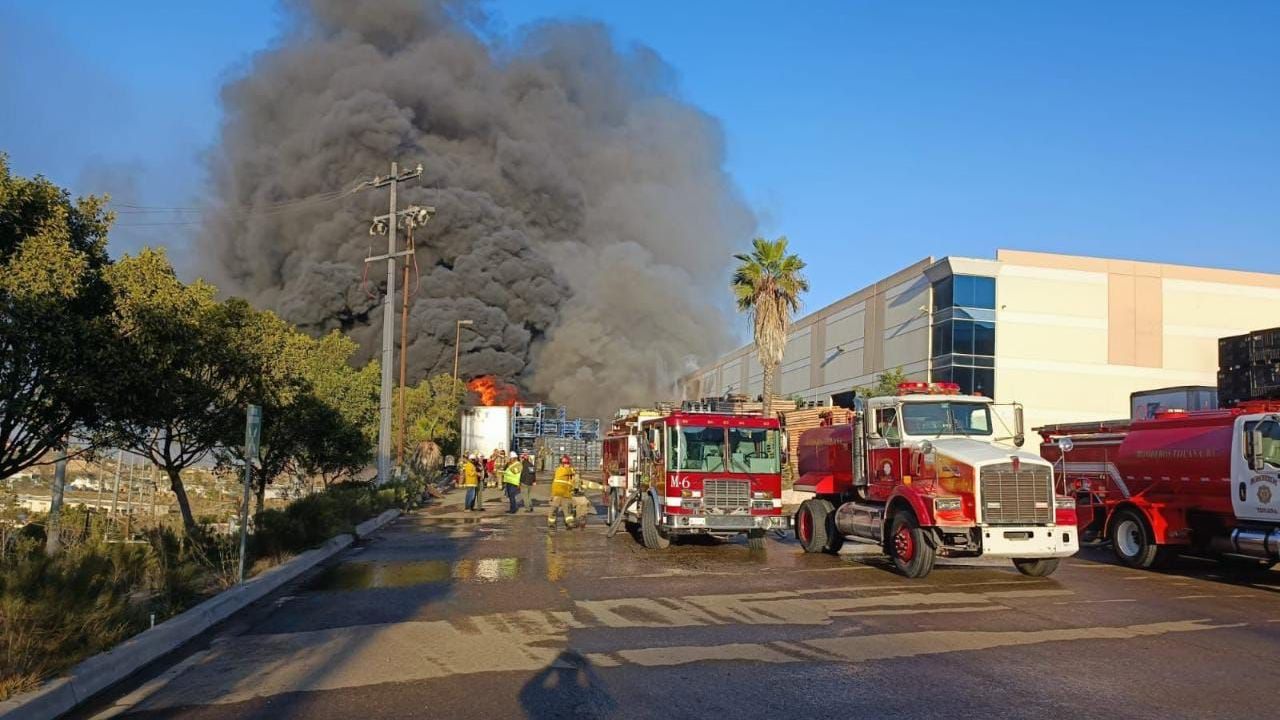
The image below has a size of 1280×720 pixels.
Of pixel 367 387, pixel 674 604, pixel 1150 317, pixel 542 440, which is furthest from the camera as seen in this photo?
pixel 1150 317

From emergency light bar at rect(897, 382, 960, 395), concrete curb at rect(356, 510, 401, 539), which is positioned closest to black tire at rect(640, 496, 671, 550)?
emergency light bar at rect(897, 382, 960, 395)

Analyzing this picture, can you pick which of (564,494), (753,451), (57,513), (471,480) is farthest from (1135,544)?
(471,480)

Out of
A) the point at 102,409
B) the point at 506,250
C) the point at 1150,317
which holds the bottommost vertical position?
the point at 102,409

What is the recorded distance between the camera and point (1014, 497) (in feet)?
34.7

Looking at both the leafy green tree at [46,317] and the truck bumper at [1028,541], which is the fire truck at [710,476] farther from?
the leafy green tree at [46,317]

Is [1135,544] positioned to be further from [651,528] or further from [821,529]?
[651,528]

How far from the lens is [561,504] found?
18500mm

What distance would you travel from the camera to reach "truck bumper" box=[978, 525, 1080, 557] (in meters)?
10.4

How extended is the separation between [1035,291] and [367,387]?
30.1 m

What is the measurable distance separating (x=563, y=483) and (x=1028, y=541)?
9.86 meters

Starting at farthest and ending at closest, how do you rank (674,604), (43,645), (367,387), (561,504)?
(367,387) → (561,504) → (674,604) → (43,645)

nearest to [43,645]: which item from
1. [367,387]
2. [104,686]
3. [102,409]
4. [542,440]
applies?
[104,686]

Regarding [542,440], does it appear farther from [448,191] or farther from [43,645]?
[43,645]

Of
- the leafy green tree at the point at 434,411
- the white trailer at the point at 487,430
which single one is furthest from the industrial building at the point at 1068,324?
the leafy green tree at the point at 434,411
